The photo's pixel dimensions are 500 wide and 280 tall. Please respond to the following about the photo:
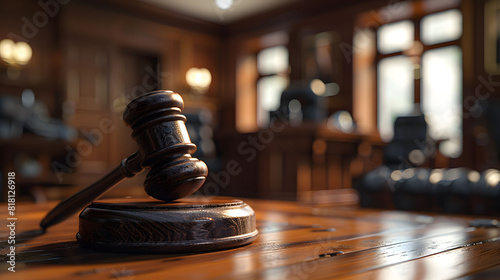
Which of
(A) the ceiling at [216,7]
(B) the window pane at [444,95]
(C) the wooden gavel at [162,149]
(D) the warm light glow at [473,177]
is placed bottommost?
(D) the warm light glow at [473,177]

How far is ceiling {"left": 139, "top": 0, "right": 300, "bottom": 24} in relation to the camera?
8172mm

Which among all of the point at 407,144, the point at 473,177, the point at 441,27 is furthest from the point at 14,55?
the point at 473,177

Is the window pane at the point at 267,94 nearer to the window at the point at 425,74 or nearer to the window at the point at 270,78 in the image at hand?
the window at the point at 270,78

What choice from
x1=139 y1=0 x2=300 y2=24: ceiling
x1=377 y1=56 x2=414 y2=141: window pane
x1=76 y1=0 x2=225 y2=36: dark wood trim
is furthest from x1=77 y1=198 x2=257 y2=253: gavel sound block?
x1=139 y1=0 x2=300 y2=24: ceiling

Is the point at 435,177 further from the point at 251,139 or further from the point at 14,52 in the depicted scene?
the point at 14,52

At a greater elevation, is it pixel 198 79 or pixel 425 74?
pixel 198 79

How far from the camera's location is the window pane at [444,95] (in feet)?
20.6

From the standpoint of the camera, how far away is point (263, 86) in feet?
30.9

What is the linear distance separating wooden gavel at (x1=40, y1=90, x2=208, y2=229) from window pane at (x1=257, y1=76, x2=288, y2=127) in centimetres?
830

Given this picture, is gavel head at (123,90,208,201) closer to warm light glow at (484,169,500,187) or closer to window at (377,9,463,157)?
warm light glow at (484,169,500,187)

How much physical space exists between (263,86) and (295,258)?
9.00 m

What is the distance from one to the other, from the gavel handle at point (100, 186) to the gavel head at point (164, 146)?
0.03 metres

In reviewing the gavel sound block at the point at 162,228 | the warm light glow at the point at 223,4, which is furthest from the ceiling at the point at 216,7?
the gavel sound block at the point at 162,228

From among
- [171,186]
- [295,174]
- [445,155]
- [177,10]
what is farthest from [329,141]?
[177,10]
